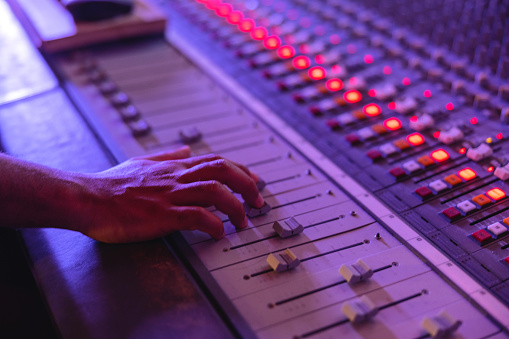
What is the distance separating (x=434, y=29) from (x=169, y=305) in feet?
5.40

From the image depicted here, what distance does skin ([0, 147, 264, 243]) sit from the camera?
3.87 ft

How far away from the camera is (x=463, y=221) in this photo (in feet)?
4.08

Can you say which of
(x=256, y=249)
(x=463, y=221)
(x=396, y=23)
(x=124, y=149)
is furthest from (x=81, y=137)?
(x=396, y=23)

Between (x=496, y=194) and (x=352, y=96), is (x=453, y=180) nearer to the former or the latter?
(x=496, y=194)

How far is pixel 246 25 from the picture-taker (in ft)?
7.91

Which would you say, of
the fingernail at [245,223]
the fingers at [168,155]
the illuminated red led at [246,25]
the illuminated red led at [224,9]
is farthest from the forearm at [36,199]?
the illuminated red led at [224,9]

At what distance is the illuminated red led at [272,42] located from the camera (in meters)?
2.21

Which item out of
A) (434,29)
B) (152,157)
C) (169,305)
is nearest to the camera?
(169,305)

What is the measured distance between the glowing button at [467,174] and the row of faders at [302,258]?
1.01 feet

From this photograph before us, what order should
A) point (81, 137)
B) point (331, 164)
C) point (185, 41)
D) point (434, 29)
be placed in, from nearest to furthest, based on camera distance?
point (331, 164) < point (81, 137) < point (434, 29) < point (185, 41)

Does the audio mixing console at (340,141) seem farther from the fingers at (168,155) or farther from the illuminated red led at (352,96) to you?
the fingers at (168,155)

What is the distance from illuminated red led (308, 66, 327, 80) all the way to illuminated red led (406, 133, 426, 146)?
54 centimetres

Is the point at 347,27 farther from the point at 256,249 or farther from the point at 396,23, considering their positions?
the point at 256,249

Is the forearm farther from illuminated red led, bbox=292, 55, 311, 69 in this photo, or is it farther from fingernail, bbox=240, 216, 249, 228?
illuminated red led, bbox=292, 55, 311, 69
